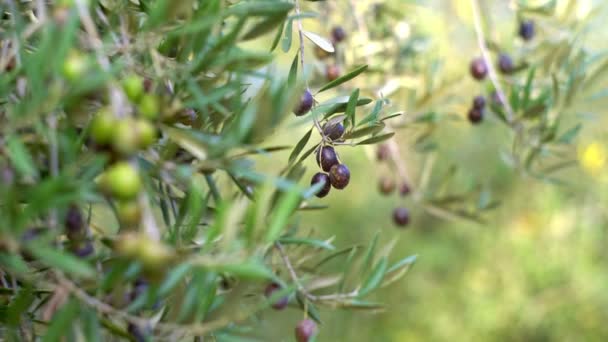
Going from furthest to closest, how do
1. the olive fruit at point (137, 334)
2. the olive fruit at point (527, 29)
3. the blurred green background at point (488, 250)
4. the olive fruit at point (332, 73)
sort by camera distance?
the blurred green background at point (488, 250)
the olive fruit at point (527, 29)
the olive fruit at point (332, 73)
the olive fruit at point (137, 334)

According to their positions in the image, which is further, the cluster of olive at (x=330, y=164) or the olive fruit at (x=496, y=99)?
the olive fruit at (x=496, y=99)

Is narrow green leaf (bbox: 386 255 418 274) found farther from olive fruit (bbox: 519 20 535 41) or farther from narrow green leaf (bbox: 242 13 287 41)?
olive fruit (bbox: 519 20 535 41)

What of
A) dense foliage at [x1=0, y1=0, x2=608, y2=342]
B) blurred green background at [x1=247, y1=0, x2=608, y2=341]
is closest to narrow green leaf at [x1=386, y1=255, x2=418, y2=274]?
dense foliage at [x1=0, y1=0, x2=608, y2=342]

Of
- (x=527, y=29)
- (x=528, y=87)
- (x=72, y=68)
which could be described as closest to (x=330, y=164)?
(x=72, y=68)

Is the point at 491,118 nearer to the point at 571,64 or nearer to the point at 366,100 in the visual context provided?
the point at 571,64

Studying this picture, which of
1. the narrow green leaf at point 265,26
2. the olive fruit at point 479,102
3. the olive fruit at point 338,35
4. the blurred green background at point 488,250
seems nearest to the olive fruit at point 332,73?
the olive fruit at point 338,35

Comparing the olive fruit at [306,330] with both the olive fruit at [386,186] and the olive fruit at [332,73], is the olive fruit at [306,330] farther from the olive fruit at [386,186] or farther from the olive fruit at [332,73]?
the olive fruit at [386,186]
